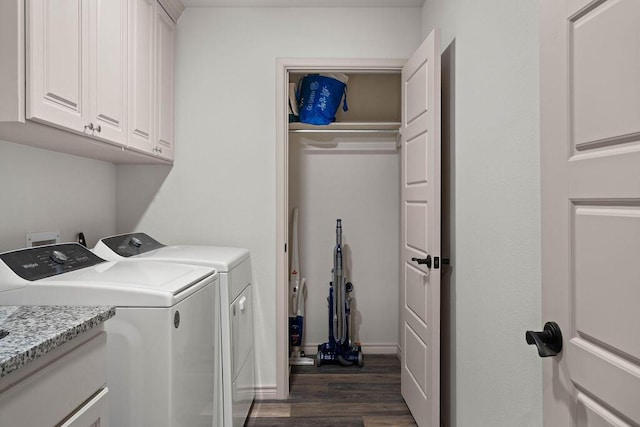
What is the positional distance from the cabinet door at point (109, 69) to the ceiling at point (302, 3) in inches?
31.5

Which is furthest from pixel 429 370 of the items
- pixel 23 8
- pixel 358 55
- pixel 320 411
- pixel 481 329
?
pixel 23 8

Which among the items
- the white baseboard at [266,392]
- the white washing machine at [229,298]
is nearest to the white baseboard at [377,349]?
the white baseboard at [266,392]

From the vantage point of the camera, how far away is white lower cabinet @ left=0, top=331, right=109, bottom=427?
0.81m

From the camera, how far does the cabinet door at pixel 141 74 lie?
6.92ft

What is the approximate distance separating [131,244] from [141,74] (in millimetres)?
921

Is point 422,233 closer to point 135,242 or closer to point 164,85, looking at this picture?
point 135,242

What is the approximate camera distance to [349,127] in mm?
3447

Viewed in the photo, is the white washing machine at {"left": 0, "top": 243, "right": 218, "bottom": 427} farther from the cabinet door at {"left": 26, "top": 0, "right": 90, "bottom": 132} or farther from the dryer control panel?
the cabinet door at {"left": 26, "top": 0, "right": 90, "bottom": 132}

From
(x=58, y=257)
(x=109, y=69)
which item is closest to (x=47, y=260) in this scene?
(x=58, y=257)

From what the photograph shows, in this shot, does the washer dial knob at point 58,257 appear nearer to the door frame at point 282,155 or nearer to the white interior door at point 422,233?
the door frame at point 282,155

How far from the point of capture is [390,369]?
3254 millimetres

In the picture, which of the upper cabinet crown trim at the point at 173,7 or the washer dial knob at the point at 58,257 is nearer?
the washer dial knob at the point at 58,257

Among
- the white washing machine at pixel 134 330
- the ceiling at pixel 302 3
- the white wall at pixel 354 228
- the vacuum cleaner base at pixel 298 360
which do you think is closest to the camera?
the white washing machine at pixel 134 330

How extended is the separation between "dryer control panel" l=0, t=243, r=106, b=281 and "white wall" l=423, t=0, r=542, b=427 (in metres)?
1.67
